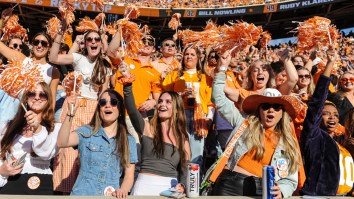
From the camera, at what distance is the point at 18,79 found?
10.6 ft

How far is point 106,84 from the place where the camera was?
442 centimetres

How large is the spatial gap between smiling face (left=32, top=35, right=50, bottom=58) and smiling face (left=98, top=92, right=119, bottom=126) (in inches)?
58.3

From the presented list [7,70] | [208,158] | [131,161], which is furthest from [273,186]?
[208,158]

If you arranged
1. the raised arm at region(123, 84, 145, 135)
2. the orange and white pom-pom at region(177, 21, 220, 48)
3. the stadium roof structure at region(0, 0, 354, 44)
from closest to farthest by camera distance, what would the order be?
the raised arm at region(123, 84, 145, 135)
the orange and white pom-pom at region(177, 21, 220, 48)
the stadium roof structure at region(0, 0, 354, 44)

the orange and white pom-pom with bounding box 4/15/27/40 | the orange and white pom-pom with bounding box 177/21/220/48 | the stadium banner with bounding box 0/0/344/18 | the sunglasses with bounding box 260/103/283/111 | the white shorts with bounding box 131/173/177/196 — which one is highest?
the stadium banner with bounding box 0/0/344/18

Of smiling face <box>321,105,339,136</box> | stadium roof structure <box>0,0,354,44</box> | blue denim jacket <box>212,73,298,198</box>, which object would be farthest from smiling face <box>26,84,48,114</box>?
stadium roof structure <box>0,0,354,44</box>

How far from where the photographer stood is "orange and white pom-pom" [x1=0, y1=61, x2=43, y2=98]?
3.22 meters

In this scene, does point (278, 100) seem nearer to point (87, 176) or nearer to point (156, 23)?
point (87, 176)

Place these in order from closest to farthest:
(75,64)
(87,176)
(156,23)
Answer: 1. (87,176)
2. (75,64)
3. (156,23)

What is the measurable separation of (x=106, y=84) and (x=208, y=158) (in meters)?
1.86

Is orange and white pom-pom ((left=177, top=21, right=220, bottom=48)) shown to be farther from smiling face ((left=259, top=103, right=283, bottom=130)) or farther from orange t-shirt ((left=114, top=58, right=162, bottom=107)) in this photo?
smiling face ((left=259, top=103, right=283, bottom=130))

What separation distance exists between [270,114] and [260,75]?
119 cm

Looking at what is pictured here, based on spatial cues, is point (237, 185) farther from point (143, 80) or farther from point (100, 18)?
point (100, 18)

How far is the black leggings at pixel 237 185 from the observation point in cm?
296
